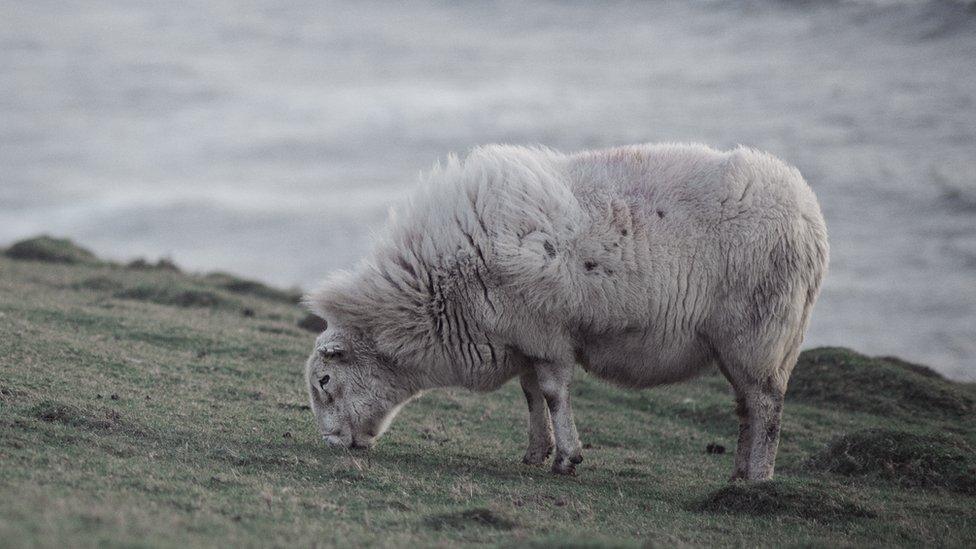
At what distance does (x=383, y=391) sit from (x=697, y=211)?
3.42 m

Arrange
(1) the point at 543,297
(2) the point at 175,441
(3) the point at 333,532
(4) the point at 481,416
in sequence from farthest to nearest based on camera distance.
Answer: (4) the point at 481,416 → (1) the point at 543,297 → (2) the point at 175,441 → (3) the point at 333,532

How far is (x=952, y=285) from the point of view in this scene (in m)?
45.0

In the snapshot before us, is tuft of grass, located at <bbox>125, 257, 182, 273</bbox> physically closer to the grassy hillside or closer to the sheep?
the grassy hillside

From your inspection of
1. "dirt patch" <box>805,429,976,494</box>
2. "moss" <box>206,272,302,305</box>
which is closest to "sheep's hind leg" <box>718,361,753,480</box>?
"dirt patch" <box>805,429,976,494</box>

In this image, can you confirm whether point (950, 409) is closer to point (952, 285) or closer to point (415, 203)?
point (415, 203)

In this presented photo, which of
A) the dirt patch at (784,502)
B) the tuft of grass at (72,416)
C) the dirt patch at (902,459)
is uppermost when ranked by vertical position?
the tuft of grass at (72,416)

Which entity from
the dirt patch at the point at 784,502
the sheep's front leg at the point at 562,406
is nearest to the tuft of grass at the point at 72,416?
the sheep's front leg at the point at 562,406

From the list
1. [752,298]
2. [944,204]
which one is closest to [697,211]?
[752,298]

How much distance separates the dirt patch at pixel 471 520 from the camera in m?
7.05

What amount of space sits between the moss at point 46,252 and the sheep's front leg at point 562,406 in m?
15.6

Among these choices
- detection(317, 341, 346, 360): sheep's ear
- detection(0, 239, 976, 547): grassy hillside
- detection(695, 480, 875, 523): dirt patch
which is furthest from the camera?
detection(317, 341, 346, 360): sheep's ear

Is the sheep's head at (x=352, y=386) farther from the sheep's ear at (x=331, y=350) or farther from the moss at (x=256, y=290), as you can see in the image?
the moss at (x=256, y=290)

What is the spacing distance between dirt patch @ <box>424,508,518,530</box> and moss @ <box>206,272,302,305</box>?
1451 cm

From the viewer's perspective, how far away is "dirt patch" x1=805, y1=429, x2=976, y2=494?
10.4m
